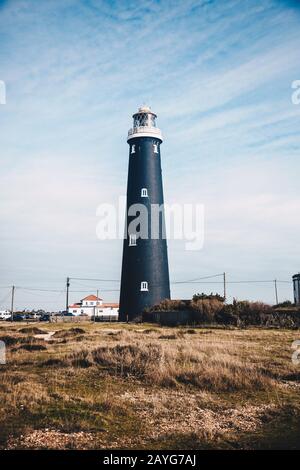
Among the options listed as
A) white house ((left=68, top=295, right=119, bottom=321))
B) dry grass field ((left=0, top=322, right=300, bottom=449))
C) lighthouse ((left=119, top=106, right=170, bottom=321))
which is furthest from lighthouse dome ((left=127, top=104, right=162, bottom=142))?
white house ((left=68, top=295, right=119, bottom=321))

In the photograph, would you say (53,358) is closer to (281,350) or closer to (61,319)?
(281,350)

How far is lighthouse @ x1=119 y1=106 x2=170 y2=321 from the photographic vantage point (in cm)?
3888

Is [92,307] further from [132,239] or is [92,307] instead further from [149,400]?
[149,400]

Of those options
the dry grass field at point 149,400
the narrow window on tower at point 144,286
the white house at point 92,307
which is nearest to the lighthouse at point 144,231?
the narrow window on tower at point 144,286

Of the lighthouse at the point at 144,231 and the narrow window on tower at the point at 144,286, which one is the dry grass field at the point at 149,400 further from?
the lighthouse at the point at 144,231

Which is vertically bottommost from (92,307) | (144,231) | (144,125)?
(92,307)

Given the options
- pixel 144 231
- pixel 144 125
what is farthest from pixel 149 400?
pixel 144 125

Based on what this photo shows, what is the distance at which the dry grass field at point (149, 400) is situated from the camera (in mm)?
7215

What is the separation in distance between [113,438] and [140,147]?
34.9m

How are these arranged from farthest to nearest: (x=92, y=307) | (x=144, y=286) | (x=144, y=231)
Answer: (x=92, y=307) < (x=144, y=231) < (x=144, y=286)

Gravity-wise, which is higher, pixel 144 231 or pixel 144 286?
pixel 144 231

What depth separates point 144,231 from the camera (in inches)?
1547

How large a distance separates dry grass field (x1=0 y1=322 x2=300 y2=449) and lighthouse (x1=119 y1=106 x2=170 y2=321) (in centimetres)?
2312

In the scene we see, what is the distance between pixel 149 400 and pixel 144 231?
98.3ft
